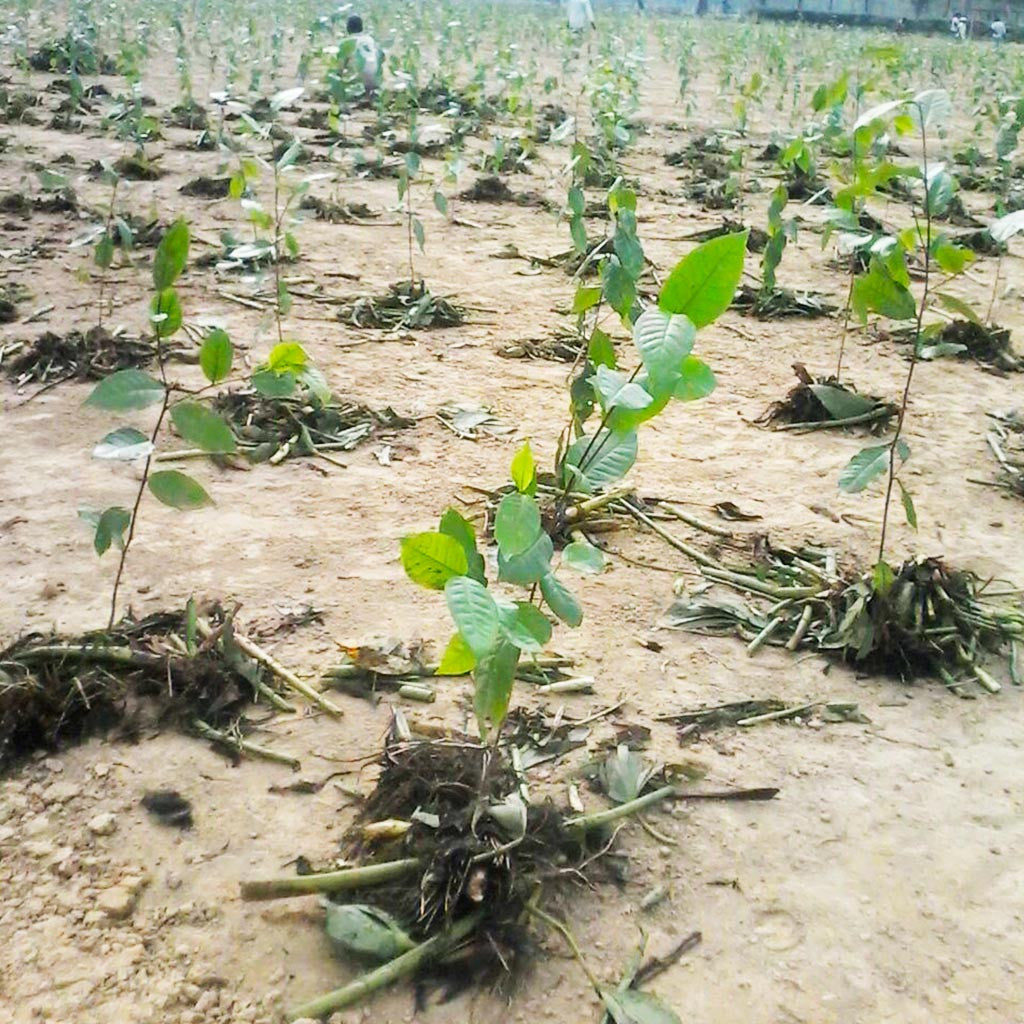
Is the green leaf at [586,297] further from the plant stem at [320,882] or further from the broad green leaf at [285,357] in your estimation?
the plant stem at [320,882]

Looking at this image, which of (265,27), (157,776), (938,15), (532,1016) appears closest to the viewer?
(532,1016)

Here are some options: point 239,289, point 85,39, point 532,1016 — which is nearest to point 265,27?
point 85,39

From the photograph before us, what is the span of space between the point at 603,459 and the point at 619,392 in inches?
14.6

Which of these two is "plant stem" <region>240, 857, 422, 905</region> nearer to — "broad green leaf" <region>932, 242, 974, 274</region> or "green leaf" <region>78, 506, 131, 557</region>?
"green leaf" <region>78, 506, 131, 557</region>

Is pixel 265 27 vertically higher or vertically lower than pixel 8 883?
higher

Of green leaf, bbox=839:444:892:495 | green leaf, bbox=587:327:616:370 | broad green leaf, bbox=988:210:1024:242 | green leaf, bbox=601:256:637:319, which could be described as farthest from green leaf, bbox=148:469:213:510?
broad green leaf, bbox=988:210:1024:242

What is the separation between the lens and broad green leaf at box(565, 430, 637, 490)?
1.80m

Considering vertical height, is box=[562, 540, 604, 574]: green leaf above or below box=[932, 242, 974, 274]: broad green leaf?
below

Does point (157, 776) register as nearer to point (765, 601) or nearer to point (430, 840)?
point (430, 840)

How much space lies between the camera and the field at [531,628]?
54.6 inches

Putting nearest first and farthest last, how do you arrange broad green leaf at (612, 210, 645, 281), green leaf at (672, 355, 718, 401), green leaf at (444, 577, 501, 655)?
green leaf at (444, 577, 501, 655)
green leaf at (672, 355, 718, 401)
broad green leaf at (612, 210, 645, 281)

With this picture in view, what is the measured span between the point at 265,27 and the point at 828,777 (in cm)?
1433

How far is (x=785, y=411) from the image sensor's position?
320 centimetres

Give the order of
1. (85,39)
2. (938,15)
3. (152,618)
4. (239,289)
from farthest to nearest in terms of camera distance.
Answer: (938,15) → (85,39) → (239,289) → (152,618)
